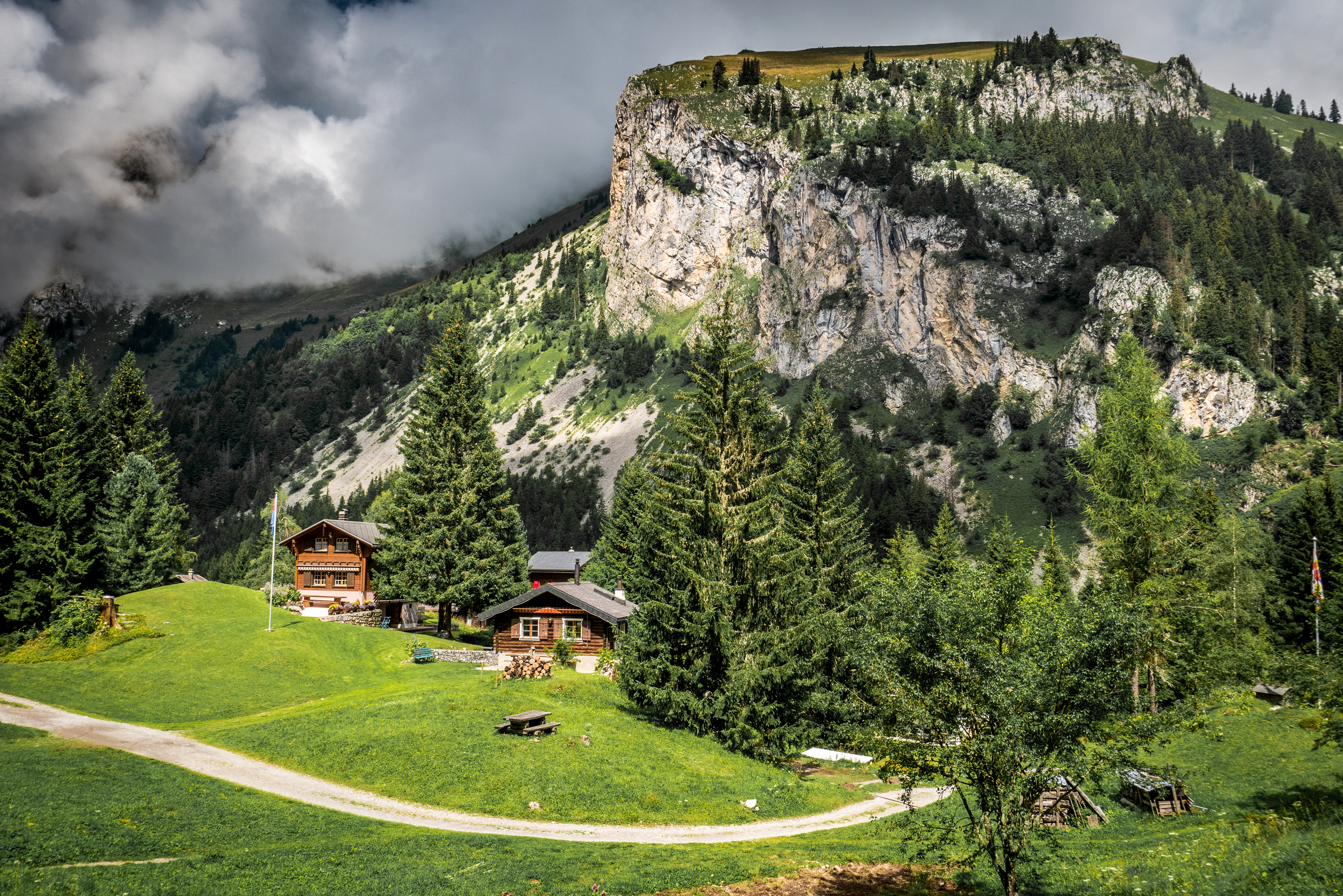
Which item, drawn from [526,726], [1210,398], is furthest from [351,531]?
[1210,398]

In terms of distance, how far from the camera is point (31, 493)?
1727 inches

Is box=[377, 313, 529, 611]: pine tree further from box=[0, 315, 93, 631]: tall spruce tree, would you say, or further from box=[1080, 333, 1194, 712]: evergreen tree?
box=[1080, 333, 1194, 712]: evergreen tree

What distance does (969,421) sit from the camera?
484 ft

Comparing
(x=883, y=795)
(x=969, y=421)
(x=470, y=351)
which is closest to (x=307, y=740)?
(x=883, y=795)

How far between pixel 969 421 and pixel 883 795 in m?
128

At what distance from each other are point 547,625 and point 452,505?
42.7 ft

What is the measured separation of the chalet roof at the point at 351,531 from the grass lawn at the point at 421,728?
19957 millimetres

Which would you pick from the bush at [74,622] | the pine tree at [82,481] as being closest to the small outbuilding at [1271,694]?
the bush at [74,622]

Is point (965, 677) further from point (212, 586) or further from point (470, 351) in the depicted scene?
Result: point (212, 586)

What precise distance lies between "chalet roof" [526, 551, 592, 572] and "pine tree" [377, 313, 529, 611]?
10.0 metres

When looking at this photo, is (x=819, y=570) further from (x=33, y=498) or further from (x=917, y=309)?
(x=917, y=309)

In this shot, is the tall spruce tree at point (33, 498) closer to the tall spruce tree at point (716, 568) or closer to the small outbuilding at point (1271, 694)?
the tall spruce tree at point (716, 568)

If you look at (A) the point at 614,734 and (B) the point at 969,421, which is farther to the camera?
(B) the point at 969,421

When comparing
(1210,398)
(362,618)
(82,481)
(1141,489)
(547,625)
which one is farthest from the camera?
(1210,398)
